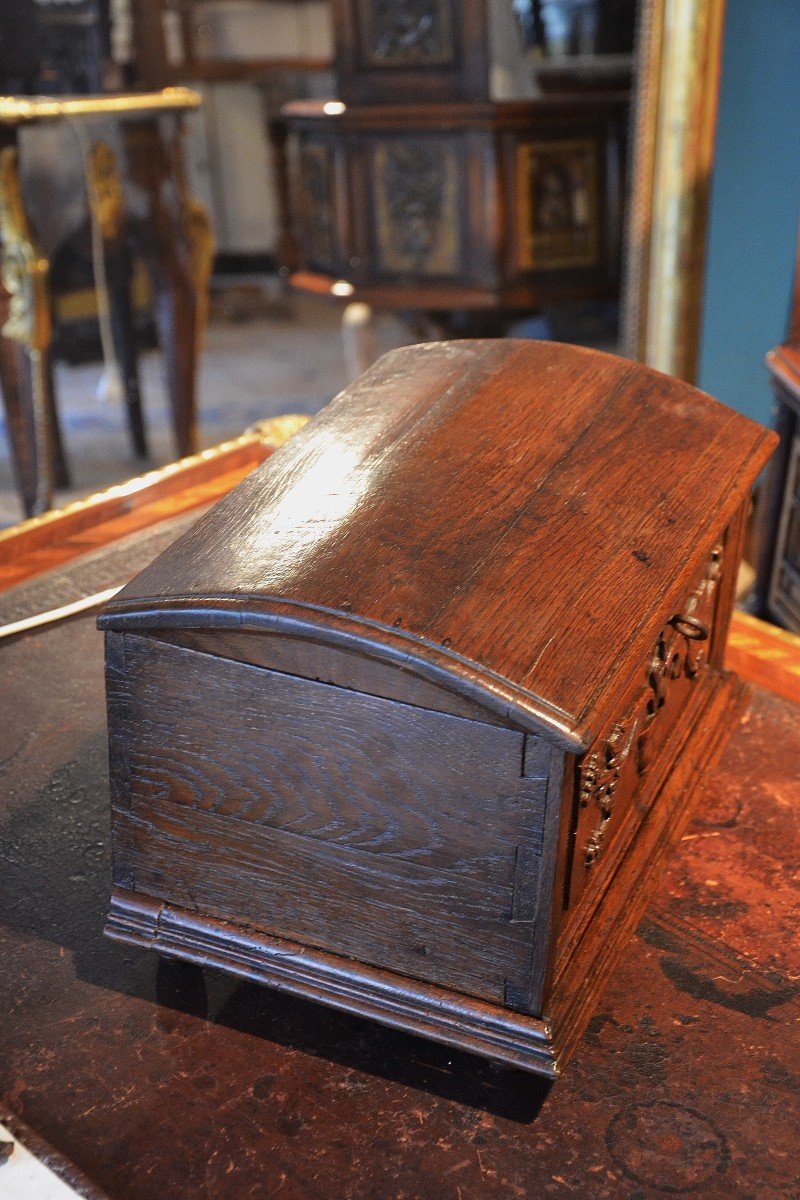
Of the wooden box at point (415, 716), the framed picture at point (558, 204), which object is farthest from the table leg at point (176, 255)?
the wooden box at point (415, 716)

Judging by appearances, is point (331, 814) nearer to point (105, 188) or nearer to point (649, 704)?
point (649, 704)

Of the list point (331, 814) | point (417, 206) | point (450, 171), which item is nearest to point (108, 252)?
point (417, 206)

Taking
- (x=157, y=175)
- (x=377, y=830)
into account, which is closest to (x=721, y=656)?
(x=377, y=830)

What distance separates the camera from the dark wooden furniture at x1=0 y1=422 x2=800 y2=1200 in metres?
1.02

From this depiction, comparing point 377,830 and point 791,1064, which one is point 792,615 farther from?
point 377,830

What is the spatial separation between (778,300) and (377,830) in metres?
2.48

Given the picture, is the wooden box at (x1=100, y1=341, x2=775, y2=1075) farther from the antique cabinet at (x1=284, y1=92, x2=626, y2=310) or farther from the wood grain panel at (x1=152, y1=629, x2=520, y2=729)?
the antique cabinet at (x1=284, y1=92, x2=626, y2=310)

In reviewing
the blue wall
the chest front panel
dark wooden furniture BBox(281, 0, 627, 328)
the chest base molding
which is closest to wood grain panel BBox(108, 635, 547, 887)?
the chest front panel

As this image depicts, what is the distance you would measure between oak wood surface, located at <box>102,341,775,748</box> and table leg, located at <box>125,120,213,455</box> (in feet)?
7.03

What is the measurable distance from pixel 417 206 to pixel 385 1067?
305 centimetres

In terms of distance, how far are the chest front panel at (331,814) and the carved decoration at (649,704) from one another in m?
0.11

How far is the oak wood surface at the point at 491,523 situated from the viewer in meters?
1.01

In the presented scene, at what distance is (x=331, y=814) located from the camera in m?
1.10

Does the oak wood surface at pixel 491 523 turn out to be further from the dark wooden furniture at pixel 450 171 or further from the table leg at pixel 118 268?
the dark wooden furniture at pixel 450 171
